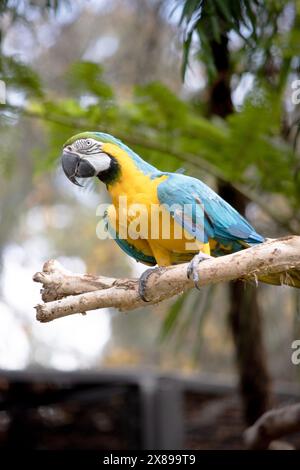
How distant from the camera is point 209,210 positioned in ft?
3.42

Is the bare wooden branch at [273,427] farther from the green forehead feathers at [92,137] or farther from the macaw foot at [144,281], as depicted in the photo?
the green forehead feathers at [92,137]

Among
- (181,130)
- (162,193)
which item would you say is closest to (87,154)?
(162,193)

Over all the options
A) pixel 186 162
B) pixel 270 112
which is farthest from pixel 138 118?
pixel 270 112

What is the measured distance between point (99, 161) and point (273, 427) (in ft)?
2.55

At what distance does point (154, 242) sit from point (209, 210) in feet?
0.43

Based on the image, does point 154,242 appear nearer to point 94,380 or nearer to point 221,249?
point 221,249

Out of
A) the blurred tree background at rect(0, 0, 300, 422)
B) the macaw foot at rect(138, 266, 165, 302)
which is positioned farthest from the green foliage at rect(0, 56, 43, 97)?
the macaw foot at rect(138, 266, 165, 302)

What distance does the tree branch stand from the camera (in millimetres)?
915

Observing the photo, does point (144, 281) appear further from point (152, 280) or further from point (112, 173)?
point (112, 173)

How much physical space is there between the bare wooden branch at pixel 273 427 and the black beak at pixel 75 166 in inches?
29.3

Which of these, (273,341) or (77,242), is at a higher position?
(77,242)

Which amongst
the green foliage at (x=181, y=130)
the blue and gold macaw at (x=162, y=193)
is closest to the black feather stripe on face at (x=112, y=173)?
the blue and gold macaw at (x=162, y=193)

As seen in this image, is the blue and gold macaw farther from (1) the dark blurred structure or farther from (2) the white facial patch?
(1) the dark blurred structure
